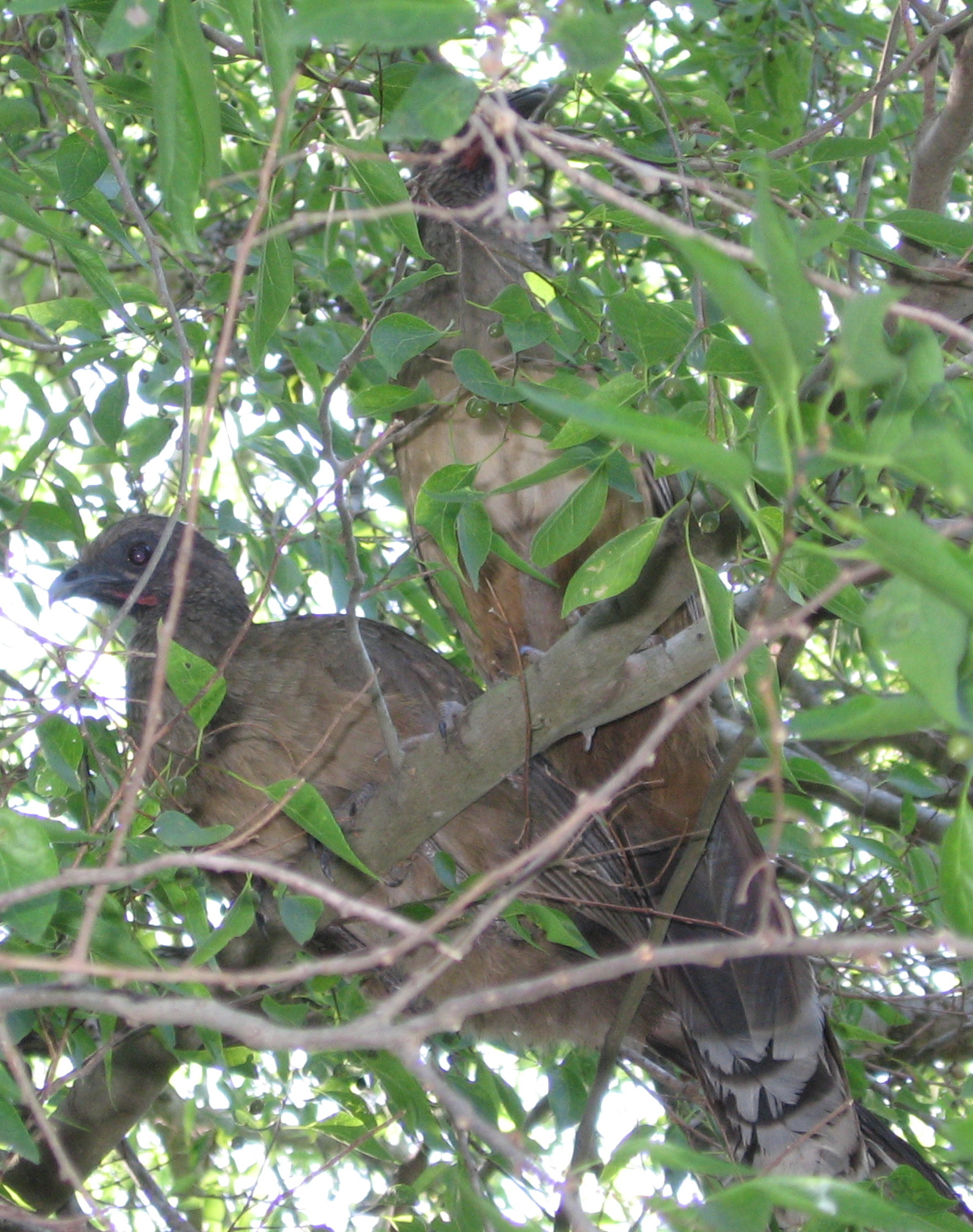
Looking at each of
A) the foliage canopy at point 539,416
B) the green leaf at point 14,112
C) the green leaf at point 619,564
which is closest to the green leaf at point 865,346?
the foliage canopy at point 539,416

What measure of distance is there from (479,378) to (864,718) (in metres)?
1.46

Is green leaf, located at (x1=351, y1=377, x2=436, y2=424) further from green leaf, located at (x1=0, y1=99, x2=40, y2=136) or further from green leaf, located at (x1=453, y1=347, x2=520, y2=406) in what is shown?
green leaf, located at (x1=0, y1=99, x2=40, y2=136)

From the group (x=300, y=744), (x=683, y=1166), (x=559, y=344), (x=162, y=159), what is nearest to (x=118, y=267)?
(x=300, y=744)

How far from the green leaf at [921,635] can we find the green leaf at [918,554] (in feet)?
0.11

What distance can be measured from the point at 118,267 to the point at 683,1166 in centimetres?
455

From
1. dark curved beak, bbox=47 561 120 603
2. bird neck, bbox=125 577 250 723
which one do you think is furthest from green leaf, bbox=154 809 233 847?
dark curved beak, bbox=47 561 120 603

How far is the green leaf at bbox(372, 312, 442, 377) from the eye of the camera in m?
2.43

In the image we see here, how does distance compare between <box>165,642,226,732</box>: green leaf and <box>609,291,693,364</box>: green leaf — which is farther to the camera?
<box>165,642,226,732</box>: green leaf

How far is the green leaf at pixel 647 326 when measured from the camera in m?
2.04

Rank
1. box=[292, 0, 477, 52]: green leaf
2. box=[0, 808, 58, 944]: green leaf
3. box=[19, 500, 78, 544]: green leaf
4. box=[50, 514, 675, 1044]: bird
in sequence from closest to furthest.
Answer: box=[292, 0, 477, 52]: green leaf → box=[0, 808, 58, 944]: green leaf → box=[19, 500, 78, 544]: green leaf → box=[50, 514, 675, 1044]: bird

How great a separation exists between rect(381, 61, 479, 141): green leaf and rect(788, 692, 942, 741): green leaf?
2.45 ft

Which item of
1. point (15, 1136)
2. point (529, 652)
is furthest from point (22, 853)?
point (529, 652)

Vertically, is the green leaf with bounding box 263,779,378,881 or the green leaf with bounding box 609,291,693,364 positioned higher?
the green leaf with bounding box 609,291,693,364

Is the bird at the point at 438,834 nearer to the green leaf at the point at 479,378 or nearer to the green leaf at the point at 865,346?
the green leaf at the point at 479,378
